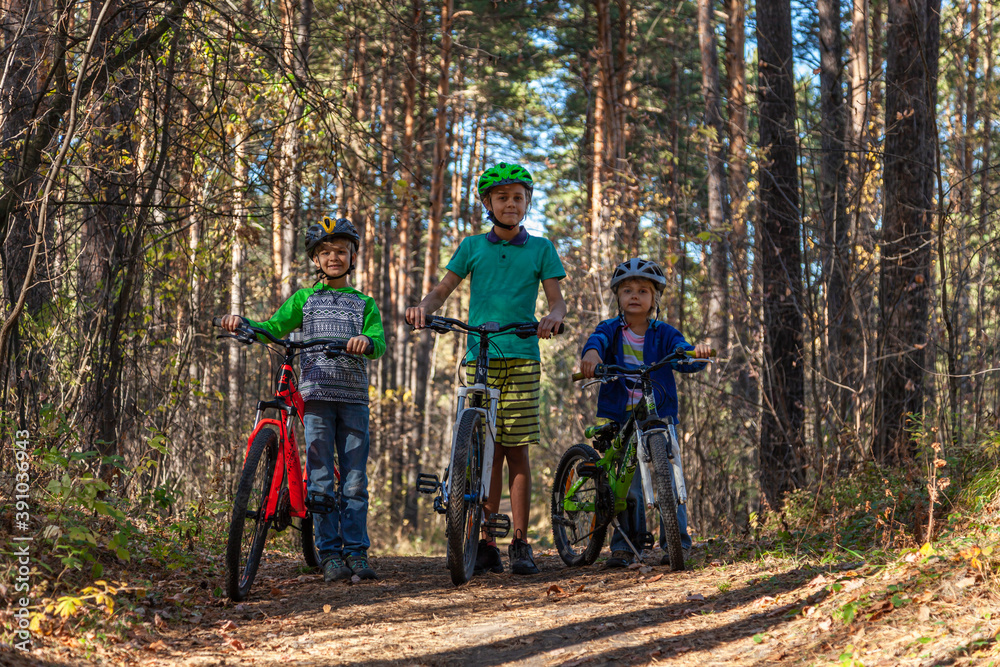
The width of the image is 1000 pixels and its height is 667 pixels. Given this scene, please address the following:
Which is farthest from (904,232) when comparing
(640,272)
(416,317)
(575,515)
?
(416,317)

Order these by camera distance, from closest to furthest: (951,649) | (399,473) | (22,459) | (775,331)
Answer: (951,649) < (22,459) < (775,331) < (399,473)

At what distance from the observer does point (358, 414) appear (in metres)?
5.42

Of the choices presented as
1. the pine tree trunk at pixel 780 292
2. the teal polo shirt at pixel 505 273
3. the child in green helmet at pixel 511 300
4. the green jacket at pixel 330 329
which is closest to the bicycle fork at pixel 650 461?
the child in green helmet at pixel 511 300

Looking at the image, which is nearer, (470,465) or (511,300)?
(470,465)

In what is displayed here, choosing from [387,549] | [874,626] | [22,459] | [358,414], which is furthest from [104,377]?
[387,549]

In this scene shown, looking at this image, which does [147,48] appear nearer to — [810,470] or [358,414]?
[358,414]

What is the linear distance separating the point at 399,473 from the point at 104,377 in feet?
43.7

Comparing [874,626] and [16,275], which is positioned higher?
[16,275]

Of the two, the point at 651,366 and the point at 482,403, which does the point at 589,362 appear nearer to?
the point at 651,366

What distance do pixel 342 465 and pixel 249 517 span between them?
976 millimetres

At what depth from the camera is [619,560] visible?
5715mm

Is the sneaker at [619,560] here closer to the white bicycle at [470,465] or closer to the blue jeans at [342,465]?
the white bicycle at [470,465]

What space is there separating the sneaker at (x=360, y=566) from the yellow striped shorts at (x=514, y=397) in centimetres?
109

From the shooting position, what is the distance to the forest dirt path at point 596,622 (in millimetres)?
3512
